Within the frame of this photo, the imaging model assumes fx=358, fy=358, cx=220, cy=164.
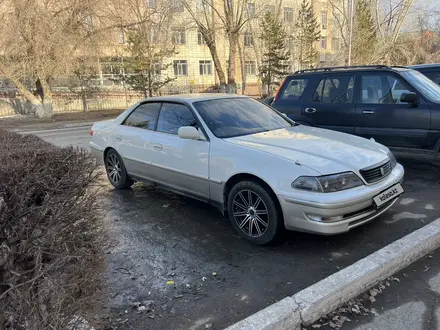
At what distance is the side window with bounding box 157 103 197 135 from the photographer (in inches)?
182

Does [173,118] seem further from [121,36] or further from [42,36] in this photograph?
[121,36]

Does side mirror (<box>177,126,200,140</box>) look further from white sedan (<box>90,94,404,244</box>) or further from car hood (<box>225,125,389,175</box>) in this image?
car hood (<box>225,125,389,175</box>)

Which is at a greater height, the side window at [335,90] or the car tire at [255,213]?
the side window at [335,90]

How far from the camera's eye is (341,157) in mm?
3662

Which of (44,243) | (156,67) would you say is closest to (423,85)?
(44,243)

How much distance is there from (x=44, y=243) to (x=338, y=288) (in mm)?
2140

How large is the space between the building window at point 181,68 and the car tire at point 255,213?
4034cm

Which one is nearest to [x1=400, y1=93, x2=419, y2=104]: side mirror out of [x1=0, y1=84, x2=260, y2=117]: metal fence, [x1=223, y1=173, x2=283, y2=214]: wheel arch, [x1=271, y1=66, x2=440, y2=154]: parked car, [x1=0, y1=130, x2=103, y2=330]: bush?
[x1=271, y1=66, x2=440, y2=154]: parked car

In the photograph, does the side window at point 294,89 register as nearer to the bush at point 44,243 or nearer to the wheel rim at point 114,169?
the wheel rim at point 114,169

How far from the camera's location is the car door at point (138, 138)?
16.8 feet

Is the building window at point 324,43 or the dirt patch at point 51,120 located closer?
the dirt patch at point 51,120

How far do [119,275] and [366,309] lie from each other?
2135mm

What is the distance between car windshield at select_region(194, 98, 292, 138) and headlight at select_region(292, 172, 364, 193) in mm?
1177

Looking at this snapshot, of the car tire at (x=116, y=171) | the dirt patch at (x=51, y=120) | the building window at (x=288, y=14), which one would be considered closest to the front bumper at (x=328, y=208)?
the car tire at (x=116, y=171)
